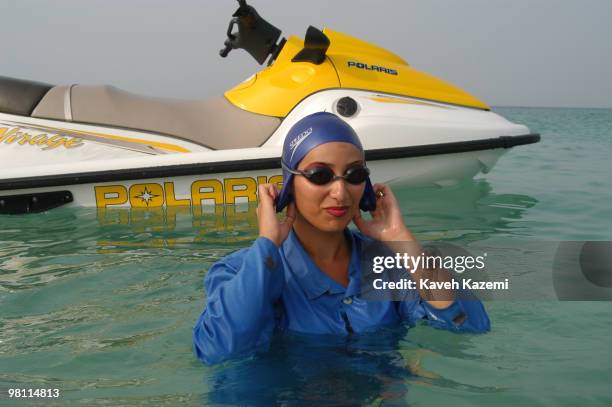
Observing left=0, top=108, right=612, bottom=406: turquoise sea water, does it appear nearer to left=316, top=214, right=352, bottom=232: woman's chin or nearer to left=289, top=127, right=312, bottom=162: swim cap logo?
left=316, top=214, right=352, bottom=232: woman's chin

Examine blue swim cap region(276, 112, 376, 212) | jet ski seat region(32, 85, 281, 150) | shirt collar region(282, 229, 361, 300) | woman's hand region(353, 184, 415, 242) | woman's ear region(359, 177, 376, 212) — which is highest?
jet ski seat region(32, 85, 281, 150)

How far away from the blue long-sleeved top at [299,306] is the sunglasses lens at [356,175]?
1.05ft

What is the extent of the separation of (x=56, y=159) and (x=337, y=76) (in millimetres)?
2437

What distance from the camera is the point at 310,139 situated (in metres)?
2.19

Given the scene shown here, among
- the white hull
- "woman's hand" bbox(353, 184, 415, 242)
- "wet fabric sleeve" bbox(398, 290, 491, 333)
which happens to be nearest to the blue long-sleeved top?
"wet fabric sleeve" bbox(398, 290, 491, 333)

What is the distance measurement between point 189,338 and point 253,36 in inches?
136

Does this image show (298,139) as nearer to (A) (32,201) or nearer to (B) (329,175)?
(B) (329,175)

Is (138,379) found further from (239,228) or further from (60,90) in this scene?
(60,90)

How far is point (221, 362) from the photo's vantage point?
7.20 ft

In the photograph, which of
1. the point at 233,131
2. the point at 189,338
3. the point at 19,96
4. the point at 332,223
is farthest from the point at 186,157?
the point at 332,223

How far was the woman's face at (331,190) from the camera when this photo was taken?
2.15m

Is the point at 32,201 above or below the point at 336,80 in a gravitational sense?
below

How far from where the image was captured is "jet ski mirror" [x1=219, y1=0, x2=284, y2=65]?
18.2 feet

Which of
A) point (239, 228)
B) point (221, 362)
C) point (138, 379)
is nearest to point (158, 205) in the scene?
point (239, 228)
